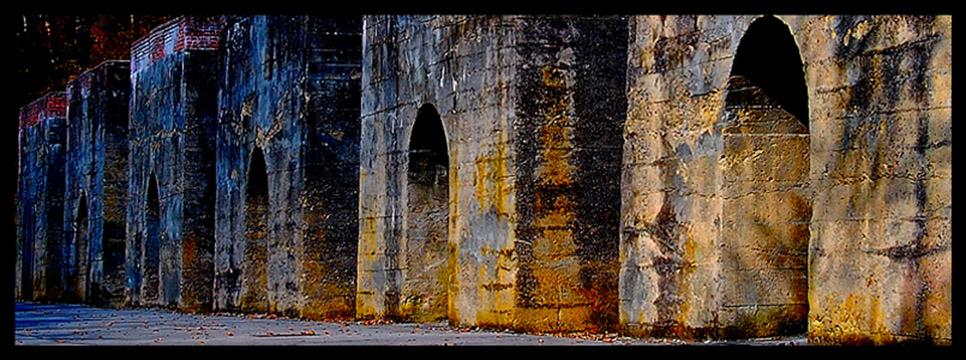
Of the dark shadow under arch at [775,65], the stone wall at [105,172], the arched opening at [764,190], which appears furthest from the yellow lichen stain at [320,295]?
the stone wall at [105,172]

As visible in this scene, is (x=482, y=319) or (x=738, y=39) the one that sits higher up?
(x=738, y=39)

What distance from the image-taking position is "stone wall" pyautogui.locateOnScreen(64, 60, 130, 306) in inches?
1032

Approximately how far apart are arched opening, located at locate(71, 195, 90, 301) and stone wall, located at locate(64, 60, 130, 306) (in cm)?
36

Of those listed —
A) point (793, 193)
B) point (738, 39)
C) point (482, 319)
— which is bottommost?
point (482, 319)

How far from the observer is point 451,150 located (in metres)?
14.1

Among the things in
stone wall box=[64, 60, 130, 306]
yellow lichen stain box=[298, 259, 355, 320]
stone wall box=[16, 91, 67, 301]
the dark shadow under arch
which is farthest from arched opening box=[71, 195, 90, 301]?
the dark shadow under arch

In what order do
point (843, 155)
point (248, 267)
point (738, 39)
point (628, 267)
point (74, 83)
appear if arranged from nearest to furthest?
point (843, 155) < point (738, 39) < point (628, 267) < point (248, 267) < point (74, 83)

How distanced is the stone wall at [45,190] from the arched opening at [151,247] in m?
6.06

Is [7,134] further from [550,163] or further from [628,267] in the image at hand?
[550,163]

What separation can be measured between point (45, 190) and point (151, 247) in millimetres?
8212

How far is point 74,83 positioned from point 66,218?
8.37 feet

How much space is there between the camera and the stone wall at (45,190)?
101ft

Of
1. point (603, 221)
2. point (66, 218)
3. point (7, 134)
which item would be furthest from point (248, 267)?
point (7, 134)

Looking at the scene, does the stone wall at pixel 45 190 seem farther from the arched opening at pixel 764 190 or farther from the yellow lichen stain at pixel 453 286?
the arched opening at pixel 764 190
